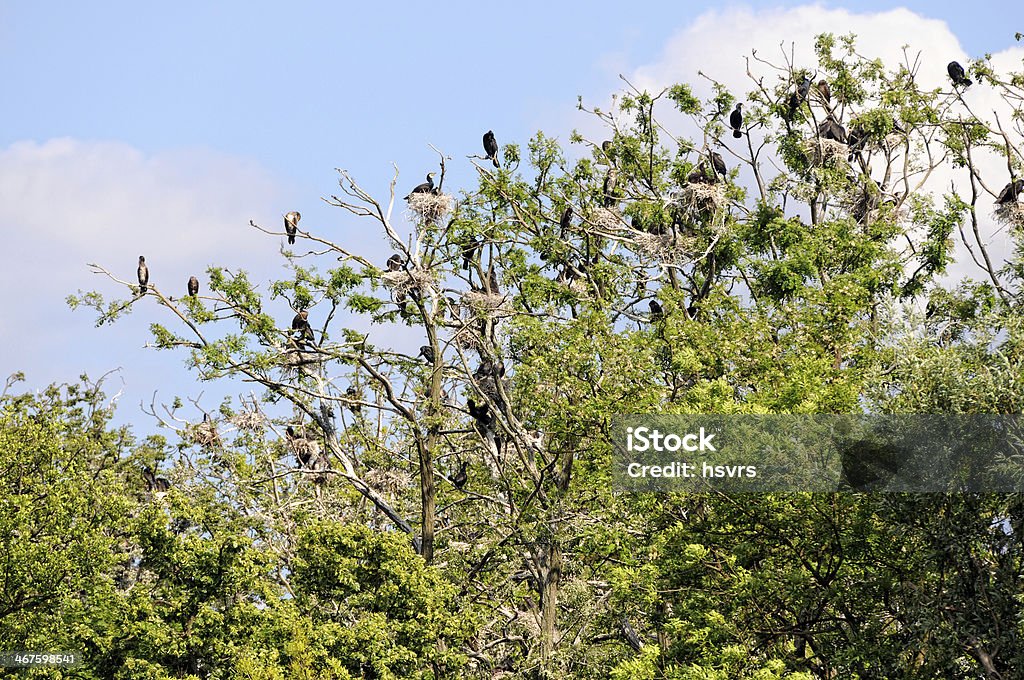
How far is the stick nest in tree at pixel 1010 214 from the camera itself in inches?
939

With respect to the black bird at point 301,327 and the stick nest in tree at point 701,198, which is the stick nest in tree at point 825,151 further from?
the black bird at point 301,327

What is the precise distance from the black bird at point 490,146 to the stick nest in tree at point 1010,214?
889cm

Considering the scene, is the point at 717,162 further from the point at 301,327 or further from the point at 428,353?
the point at 301,327

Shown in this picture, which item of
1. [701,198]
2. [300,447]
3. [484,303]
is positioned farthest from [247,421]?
[701,198]

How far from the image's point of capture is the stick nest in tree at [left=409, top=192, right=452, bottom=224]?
76.4 ft

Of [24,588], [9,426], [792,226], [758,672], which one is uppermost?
[792,226]

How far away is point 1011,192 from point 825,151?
3645mm

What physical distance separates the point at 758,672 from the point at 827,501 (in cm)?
244

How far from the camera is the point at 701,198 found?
25.0m

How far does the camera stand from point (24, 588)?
75.3 ft

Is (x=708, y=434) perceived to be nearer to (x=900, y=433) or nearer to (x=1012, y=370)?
(x=900, y=433)

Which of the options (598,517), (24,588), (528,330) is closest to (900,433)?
(598,517)

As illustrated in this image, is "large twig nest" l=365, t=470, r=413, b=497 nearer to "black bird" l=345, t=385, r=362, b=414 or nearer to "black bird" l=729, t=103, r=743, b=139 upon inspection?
"black bird" l=345, t=385, r=362, b=414

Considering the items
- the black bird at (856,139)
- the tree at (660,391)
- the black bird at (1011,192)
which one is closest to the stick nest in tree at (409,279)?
the tree at (660,391)
